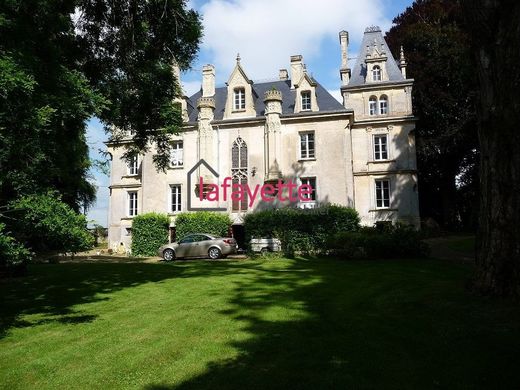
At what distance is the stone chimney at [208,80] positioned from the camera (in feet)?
105

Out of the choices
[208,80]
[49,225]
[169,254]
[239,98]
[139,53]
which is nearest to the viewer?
[49,225]

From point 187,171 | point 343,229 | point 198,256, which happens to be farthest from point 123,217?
point 343,229

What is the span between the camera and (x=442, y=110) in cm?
3130

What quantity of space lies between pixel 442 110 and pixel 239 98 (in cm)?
1553

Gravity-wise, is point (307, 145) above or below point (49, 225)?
above

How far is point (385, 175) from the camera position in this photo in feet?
94.0

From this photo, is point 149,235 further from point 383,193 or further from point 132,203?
point 383,193

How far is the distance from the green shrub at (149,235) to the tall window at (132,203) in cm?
351

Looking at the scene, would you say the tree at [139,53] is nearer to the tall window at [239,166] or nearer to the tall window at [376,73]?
the tall window at [239,166]

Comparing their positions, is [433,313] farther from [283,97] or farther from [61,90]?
[283,97]

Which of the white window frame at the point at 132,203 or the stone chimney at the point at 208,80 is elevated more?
the stone chimney at the point at 208,80

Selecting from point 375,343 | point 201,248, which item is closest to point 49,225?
point 375,343

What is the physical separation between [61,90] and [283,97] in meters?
24.5

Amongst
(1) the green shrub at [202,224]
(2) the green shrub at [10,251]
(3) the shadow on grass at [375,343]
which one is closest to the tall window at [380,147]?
(1) the green shrub at [202,224]
